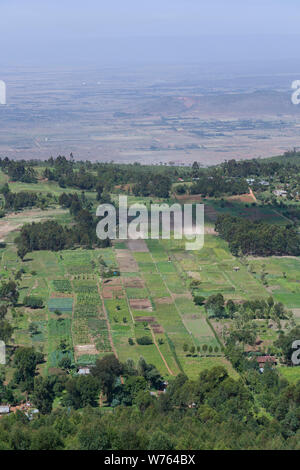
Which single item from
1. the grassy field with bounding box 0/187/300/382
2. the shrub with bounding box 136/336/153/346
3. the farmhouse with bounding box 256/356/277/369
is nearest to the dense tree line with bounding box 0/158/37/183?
the grassy field with bounding box 0/187/300/382

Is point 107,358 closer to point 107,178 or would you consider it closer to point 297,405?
point 297,405

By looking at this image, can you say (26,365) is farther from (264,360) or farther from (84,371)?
(264,360)

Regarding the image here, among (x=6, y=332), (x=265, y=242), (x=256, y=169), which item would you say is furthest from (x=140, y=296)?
(x=256, y=169)

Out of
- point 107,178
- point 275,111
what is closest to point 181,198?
point 107,178

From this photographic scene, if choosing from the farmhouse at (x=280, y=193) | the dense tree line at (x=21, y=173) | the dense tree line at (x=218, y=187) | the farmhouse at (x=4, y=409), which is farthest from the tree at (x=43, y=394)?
the dense tree line at (x=21, y=173)

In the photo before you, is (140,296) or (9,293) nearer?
(9,293)

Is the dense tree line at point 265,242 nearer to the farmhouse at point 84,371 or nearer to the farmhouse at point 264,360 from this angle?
the farmhouse at point 264,360

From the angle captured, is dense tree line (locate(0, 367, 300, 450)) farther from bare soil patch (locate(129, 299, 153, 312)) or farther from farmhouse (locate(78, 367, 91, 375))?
bare soil patch (locate(129, 299, 153, 312))
